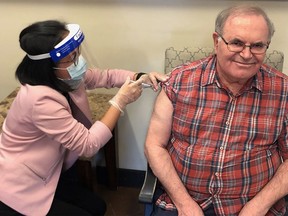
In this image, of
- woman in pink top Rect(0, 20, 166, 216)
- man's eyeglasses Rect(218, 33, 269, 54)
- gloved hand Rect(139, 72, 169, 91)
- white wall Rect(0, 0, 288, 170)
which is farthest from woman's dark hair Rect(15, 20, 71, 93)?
man's eyeglasses Rect(218, 33, 269, 54)

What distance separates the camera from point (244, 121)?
1602 mm

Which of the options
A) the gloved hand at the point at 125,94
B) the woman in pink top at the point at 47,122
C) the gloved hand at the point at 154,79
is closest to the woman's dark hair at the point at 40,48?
the woman in pink top at the point at 47,122

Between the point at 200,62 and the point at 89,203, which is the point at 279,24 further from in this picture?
the point at 89,203

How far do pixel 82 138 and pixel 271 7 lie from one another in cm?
112

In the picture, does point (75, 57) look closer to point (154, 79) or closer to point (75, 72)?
point (75, 72)

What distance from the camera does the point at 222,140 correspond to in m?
1.61

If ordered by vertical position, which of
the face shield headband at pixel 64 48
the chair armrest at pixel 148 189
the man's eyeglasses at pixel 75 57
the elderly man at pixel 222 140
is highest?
the face shield headband at pixel 64 48

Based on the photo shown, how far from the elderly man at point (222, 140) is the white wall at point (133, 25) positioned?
0.38 meters

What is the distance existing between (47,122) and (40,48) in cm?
29

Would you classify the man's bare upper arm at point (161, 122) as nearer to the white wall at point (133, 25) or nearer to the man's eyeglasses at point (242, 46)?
the man's eyeglasses at point (242, 46)

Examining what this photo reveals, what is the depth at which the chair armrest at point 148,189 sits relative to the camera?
159 centimetres

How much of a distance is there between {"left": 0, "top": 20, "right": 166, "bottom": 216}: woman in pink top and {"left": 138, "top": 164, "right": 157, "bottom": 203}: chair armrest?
0.26m

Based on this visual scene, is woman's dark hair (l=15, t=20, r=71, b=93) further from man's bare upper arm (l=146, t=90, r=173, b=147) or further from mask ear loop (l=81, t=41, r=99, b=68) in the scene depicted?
mask ear loop (l=81, t=41, r=99, b=68)

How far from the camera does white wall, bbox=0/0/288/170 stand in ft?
6.35
